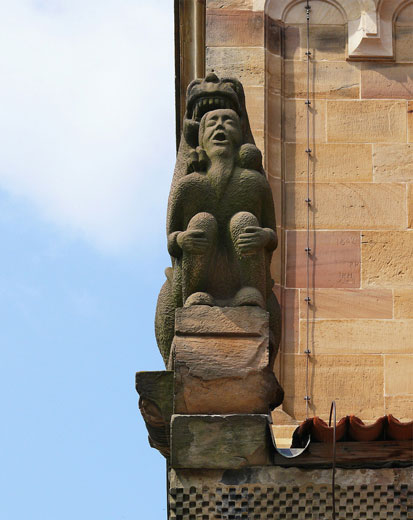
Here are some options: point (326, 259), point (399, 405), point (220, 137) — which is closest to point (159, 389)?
point (220, 137)

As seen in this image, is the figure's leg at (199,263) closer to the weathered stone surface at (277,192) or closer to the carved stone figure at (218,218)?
the carved stone figure at (218,218)

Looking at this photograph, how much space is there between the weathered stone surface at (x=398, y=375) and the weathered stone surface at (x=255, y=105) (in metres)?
2.65

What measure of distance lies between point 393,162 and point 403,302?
1.44 metres

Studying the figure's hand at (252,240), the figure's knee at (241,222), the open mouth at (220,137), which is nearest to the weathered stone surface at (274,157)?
the open mouth at (220,137)

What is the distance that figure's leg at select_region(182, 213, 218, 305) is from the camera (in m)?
10.7

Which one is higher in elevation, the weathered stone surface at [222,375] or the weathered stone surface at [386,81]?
the weathered stone surface at [386,81]

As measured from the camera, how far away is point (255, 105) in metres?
14.9

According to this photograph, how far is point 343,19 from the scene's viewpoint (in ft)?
50.7

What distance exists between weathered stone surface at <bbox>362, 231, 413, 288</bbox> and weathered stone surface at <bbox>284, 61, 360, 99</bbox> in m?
1.53

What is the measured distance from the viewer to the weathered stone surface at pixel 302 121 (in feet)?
48.9

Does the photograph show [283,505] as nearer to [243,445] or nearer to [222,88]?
[243,445]

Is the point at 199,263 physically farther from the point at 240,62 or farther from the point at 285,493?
the point at 240,62

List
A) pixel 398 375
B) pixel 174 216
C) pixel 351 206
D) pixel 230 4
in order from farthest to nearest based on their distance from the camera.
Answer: pixel 230 4, pixel 351 206, pixel 398 375, pixel 174 216

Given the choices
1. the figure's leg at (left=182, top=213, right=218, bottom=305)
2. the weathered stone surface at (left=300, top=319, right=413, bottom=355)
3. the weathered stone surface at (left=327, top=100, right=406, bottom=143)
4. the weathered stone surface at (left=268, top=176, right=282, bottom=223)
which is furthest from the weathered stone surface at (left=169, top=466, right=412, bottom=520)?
the weathered stone surface at (left=327, top=100, right=406, bottom=143)
